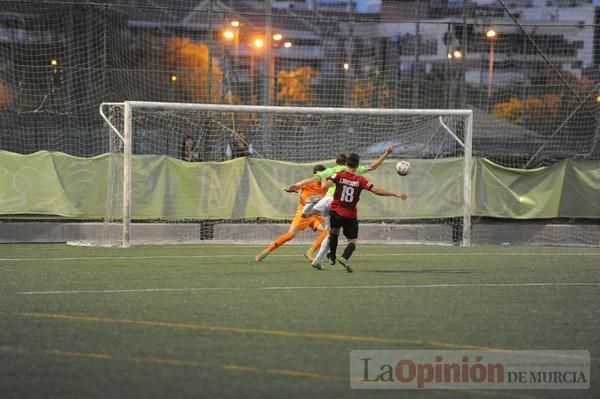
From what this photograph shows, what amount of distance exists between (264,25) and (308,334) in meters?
28.2

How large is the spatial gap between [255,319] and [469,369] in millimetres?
2670

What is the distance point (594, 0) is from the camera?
3541 cm

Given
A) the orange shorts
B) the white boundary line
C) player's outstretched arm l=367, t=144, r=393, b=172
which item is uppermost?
player's outstretched arm l=367, t=144, r=393, b=172

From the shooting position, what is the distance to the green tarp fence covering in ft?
62.5

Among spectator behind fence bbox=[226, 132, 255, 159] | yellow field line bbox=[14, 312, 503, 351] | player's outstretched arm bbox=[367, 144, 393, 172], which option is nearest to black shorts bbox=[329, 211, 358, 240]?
player's outstretched arm bbox=[367, 144, 393, 172]

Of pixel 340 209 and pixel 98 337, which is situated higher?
pixel 340 209

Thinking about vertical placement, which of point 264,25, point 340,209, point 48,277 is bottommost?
point 48,277

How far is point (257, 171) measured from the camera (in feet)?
65.4

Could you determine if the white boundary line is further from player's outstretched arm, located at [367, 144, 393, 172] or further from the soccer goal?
the soccer goal

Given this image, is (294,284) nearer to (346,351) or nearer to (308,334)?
(308,334)

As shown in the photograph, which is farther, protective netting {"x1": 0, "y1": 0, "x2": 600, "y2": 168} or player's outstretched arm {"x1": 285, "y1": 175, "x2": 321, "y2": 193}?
protective netting {"x1": 0, "y1": 0, "x2": 600, "y2": 168}

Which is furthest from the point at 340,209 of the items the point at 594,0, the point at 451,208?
the point at 594,0

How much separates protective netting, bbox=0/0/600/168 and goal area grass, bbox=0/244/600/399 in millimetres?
8794

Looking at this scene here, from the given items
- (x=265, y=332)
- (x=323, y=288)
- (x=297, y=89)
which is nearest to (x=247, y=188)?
(x=323, y=288)
